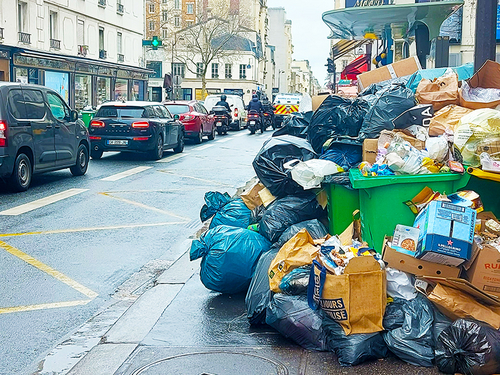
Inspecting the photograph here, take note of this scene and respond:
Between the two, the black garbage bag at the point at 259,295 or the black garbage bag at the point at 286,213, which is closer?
the black garbage bag at the point at 259,295

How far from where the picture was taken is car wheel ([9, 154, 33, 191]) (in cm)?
1150

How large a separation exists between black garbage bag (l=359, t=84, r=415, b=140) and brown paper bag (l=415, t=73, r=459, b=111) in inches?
5.4

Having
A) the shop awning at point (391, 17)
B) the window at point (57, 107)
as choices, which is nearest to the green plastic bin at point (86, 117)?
the window at point (57, 107)

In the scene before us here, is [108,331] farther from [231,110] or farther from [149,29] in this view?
[149,29]

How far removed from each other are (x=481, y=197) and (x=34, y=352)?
3475 mm

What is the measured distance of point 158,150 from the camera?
59.0 feet

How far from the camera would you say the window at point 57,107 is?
42.2 ft

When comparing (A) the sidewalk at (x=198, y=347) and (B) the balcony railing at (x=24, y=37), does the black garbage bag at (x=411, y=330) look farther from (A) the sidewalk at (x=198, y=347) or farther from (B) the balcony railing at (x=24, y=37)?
(B) the balcony railing at (x=24, y=37)

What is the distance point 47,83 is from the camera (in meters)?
32.5

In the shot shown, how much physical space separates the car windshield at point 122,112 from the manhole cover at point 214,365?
13727 millimetres

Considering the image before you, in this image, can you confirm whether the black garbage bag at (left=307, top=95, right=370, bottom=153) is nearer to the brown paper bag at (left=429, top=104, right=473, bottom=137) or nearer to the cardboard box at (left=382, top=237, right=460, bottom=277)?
the brown paper bag at (left=429, top=104, right=473, bottom=137)

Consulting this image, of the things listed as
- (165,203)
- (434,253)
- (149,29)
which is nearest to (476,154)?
(434,253)

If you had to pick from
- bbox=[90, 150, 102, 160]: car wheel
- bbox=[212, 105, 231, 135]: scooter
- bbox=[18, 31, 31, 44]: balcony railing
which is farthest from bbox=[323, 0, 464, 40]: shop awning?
bbox=[18, 31, 31, 44]: balcony railing

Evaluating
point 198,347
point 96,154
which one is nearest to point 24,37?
point 96,154
